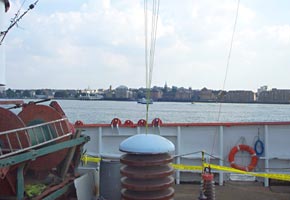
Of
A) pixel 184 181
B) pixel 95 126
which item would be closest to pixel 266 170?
pixel 184 181

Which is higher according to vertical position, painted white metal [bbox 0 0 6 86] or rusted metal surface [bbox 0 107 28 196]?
painted white metal [bbox 0 0 6 86]

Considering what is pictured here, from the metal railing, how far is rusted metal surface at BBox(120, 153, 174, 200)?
1524 millimetres

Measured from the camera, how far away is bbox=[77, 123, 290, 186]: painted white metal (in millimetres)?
9977

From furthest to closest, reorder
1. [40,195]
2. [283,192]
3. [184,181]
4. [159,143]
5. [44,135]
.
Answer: [184,181] → [283,192] → [44,135] → [40,195] → [159,143]

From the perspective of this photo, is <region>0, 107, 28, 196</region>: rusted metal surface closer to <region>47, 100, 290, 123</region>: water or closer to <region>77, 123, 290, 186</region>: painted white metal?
<region>77, 123, 290, 186</region>: painted white metal

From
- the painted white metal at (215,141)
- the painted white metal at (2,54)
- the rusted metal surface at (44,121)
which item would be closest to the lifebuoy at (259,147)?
the painted white metal at (215,141)

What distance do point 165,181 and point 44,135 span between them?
9.13 ft

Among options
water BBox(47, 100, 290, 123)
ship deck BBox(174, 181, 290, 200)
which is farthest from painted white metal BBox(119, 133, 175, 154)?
water BBox(47, 100, 290, 123)

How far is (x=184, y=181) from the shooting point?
977cm

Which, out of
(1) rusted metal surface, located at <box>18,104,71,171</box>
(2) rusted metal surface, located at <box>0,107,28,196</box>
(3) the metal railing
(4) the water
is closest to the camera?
(3) the metal railing

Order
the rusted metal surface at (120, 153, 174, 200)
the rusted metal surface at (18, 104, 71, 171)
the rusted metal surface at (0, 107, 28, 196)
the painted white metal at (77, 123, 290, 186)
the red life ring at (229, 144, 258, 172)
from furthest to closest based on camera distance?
the painted white metal at (77, 123, 290, 186), the red life ring at (229, 144, 258, 172), the rusted metal surface at (18, 104, 71, 171), the rusted metal surface at (0, 107, 28, 196), the rusted metal surface at (120, 153, 174, 200)

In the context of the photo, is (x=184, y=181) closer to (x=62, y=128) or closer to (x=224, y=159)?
(x=224, y=159)

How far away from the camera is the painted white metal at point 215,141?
9.98 m

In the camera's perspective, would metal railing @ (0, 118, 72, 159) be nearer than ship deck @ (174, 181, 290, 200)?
Yes
